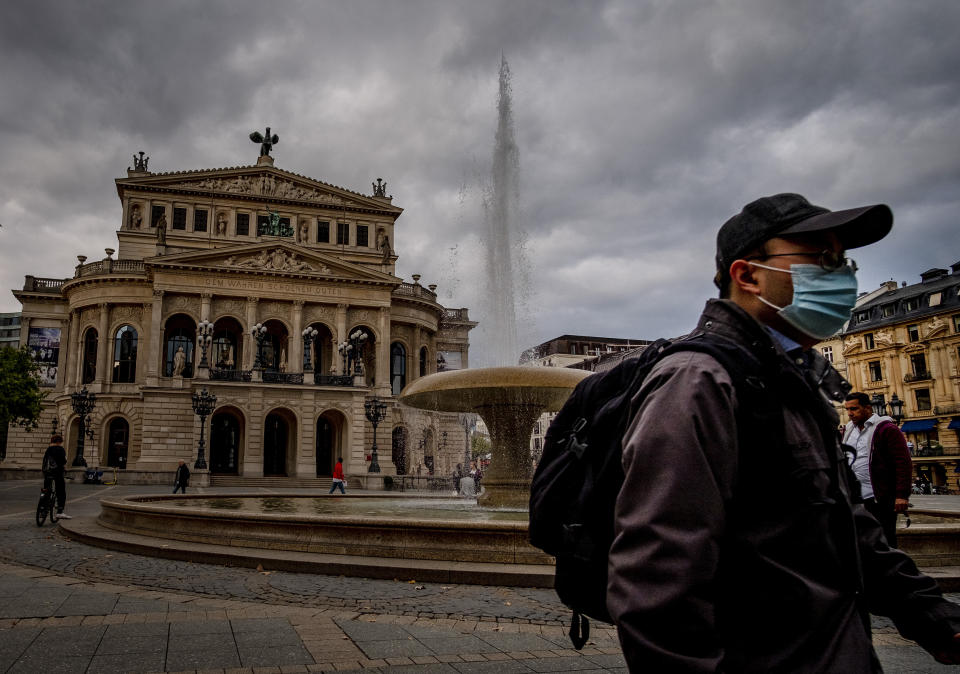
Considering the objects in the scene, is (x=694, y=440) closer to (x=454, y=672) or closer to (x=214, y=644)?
(x=454, y=672)

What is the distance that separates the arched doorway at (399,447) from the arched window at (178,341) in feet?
45.2

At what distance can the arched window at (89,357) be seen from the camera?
149 feet

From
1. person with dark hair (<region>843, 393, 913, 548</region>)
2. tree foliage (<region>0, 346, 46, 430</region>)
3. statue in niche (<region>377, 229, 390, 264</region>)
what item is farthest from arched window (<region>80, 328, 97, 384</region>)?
person with dark hair (<region>843, 393, 913, 548</region>)

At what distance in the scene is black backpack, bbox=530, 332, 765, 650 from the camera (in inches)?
69.6

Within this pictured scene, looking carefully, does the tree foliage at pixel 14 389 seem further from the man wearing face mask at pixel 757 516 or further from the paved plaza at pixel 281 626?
the man wearing face mask at pixel 757 516

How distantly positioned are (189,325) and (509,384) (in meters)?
39.0

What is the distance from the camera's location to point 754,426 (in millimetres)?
1627


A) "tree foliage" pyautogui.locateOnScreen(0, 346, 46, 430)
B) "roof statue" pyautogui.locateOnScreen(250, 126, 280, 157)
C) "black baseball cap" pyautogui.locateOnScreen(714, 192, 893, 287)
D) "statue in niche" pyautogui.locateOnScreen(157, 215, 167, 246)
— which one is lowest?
"black baseball cap" pyautogui.locateOnScreen(714, 192, 893, 287)

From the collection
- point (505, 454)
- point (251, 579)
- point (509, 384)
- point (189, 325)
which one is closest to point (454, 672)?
point (251, 579)

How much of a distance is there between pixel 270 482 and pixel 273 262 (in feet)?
47.8

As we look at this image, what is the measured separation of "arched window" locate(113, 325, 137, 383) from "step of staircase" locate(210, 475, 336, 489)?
1286 cm

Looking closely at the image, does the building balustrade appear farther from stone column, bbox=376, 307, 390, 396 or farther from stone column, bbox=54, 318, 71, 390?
stone column, bbox=376, 307, 390, 396

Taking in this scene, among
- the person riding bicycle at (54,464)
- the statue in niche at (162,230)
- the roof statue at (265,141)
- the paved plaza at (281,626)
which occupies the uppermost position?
the roof statue at (265,141)

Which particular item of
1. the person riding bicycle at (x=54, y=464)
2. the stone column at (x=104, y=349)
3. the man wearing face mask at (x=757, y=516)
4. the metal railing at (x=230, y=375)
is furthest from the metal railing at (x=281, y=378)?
the man wearing face mask at (x=757, y=516)
